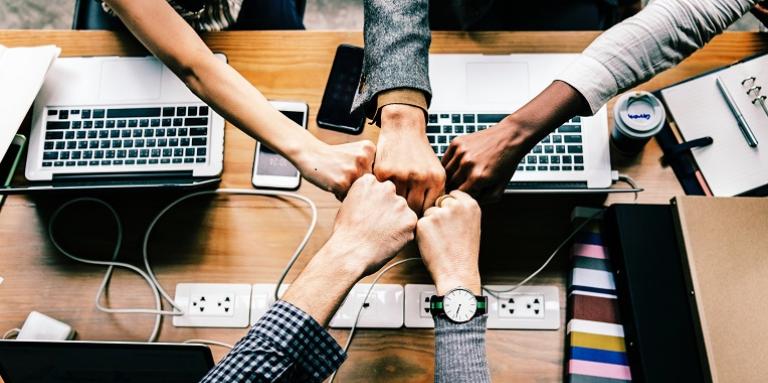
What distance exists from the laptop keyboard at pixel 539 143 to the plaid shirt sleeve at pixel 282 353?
0.39 meters

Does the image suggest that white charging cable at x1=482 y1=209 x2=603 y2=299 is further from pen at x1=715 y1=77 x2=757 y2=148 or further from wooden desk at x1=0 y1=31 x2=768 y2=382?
pen at x1=715 y1=77 x2=757 y2=148

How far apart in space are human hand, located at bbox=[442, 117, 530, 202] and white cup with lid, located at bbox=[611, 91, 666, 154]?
19 centimetres

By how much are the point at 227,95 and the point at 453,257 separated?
45 cm

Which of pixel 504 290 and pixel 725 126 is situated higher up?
pixel 725 126

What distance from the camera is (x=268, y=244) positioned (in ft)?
3.37

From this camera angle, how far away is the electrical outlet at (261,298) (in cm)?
99

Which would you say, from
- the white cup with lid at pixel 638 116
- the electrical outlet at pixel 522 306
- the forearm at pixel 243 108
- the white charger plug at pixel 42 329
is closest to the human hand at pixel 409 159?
the forearm at pixel 243 108

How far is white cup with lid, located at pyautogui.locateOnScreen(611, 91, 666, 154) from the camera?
3.17ft

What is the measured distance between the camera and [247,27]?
1.29 m

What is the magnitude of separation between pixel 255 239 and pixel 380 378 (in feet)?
1.07

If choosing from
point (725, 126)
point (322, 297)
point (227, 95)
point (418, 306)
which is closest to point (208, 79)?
Result: point (227, 95)

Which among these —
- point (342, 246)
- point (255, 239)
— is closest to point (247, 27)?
point (255, 239)

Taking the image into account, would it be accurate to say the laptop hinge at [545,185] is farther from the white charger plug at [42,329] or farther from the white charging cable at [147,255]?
the white charger plug at [42,329]

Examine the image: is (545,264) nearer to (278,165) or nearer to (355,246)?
(355,246)
